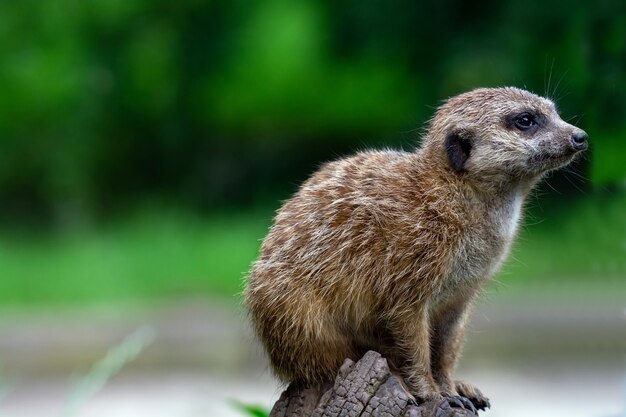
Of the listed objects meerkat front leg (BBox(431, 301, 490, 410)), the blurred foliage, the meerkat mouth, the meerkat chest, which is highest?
the blurred foliage

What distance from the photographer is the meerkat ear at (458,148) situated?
138 inches

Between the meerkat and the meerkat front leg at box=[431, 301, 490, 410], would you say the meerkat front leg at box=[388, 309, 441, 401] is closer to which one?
the meerkat

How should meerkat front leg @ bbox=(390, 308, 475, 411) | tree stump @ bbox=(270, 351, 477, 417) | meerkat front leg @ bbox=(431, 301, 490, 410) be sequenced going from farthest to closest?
meerkat front leg @ bbox=(431, 301, 490, 410) < meerkat front leg @ bbox=(390, 308, 475, 411) < tree stump @ bbox=(270, 351, 477, 417)

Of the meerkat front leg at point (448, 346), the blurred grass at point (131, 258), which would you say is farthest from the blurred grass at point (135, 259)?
the meerkat front leg at point (448, 346)

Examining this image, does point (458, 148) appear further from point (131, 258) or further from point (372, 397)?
point (131, 258)

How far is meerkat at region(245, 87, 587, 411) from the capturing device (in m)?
3.42

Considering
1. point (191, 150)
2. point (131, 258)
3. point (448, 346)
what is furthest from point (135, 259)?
point (448, 346)

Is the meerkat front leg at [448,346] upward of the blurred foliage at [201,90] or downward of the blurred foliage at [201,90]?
downward

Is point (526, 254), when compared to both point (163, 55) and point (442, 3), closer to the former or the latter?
point (442, 3)

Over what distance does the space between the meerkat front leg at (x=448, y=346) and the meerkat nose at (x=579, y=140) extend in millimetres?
568

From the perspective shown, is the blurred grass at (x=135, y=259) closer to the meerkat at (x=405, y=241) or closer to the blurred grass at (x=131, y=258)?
the blurred grass at (x=131, y=258)

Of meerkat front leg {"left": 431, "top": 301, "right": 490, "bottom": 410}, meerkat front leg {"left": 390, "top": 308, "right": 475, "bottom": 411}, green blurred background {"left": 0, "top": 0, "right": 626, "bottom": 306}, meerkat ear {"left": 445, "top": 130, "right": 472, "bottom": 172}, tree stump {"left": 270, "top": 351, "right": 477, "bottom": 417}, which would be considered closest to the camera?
tree stump {"left": 270, "top": 351, "right": 477, "bottom": 417}

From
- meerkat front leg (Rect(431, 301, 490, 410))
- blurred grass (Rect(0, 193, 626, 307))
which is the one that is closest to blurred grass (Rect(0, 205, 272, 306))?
blurred grass (Rect(0, 193, 626, 307))

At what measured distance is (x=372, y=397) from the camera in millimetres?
3150
